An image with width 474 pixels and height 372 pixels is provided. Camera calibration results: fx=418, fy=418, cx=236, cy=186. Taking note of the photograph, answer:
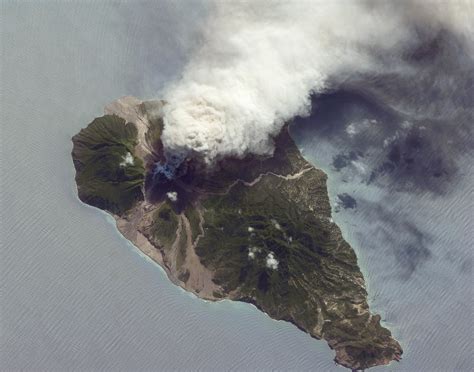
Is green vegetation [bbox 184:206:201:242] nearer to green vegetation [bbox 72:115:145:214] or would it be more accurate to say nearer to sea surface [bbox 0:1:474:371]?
green vegetation [bbox 72:115:145:214]

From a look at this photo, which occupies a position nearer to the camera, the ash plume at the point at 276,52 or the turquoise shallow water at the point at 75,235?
the ash plume at the point at 276,52

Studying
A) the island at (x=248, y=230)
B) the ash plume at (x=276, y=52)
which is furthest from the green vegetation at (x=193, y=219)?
the ash plume at (x=276, y=52)

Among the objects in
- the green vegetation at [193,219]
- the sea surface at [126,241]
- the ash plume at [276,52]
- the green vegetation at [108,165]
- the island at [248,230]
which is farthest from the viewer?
the green vegetation at [193,219]

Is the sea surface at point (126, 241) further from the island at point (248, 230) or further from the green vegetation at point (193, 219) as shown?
the green vegetation at point (193, 219)

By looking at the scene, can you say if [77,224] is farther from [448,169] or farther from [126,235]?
[448,169]

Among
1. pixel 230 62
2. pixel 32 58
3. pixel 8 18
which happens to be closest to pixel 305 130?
pixel 230 62

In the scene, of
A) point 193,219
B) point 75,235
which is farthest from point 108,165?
point 193,219

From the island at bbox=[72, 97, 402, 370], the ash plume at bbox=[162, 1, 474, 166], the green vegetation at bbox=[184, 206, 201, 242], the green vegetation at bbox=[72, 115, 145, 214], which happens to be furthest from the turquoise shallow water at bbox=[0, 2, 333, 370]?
the green vegetation at bbox=[184, 206, 201, 242]
